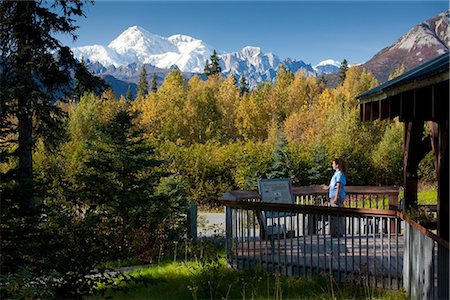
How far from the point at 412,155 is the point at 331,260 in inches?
84.0

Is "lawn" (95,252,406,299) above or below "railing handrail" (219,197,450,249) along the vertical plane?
below

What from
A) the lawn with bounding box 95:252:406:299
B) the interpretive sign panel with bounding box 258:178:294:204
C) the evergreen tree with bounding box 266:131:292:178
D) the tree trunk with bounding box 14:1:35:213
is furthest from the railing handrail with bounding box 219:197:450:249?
the evergreen tree with bounding box 266:131:292:178

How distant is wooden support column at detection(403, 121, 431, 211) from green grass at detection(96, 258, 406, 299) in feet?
4.67

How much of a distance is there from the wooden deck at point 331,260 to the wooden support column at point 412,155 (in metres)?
0.72

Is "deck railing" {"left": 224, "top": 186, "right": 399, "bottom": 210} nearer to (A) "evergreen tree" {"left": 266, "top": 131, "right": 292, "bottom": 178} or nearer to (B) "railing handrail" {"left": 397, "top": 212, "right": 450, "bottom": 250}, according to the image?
(B) "railing handrail" {"left": 397, "top": 212, "right": 450, "bottom": 250}

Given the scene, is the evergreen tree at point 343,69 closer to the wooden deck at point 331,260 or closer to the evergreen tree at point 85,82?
the evergreen tree at point 85,82

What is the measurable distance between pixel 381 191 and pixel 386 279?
4.18m

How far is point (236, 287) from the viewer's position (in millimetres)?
7746

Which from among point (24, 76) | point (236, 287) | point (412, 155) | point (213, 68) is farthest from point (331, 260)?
point (213, 68)

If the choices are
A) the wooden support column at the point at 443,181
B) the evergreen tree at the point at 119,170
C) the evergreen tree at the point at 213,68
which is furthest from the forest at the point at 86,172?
the evergreen tree at the point at 213,68

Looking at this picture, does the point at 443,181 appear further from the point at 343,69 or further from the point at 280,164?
the point at 343,69

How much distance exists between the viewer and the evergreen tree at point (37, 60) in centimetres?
1250

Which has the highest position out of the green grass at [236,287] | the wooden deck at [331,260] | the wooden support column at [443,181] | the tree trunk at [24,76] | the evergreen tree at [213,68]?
the evergreen tree at [213,68]

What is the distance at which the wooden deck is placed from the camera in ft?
23.5
